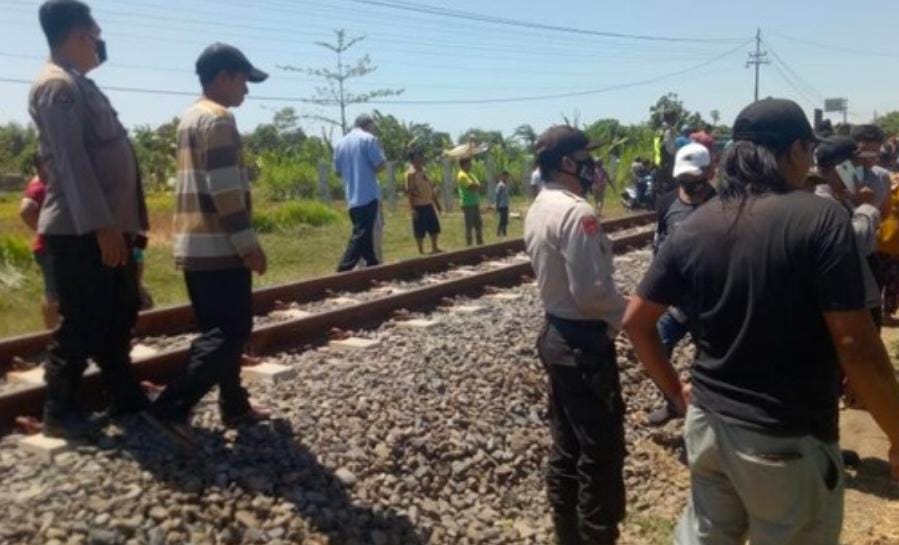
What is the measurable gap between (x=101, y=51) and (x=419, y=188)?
29.9ft

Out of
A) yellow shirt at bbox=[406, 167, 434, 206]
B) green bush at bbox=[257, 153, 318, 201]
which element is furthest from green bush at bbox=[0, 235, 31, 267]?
green bush at bbox=[257, 153, 318, 201]

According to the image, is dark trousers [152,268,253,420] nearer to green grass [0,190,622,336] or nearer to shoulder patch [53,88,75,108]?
shoulder patch [53,88,75,108]

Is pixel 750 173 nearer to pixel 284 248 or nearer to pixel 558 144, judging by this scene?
pixel 558 144

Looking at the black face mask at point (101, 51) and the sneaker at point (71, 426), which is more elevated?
the black face mask at point (101, 51)

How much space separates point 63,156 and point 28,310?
619cm

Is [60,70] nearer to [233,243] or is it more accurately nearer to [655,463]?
[233,243]

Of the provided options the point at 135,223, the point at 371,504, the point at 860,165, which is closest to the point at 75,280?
the point at 135,223

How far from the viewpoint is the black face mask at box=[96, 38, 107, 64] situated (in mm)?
4461

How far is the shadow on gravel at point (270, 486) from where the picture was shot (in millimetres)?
4086

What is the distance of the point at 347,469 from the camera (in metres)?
4.59

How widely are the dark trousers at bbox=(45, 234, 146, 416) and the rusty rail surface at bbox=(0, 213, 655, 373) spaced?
6.45 feet

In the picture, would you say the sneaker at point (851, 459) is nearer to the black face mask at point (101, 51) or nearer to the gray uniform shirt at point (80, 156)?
the gray uniform shirt at point (80, 156)

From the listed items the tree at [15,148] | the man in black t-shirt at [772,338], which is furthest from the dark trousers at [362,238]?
the tree at [15,148]

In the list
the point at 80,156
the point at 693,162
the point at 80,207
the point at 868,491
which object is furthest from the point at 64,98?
the point at 868,491
